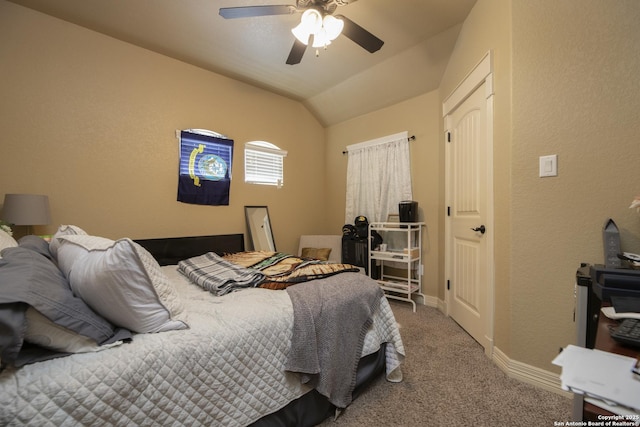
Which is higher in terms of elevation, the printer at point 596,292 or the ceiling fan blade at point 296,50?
the ceiling fan blade at point 296,50

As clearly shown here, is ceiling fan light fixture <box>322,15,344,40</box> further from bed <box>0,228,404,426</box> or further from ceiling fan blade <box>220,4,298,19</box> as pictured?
bed <box>0,228,404,426</box>

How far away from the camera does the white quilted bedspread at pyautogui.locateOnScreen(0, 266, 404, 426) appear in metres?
0.77

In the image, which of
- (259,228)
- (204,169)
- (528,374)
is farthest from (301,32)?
(528,374)

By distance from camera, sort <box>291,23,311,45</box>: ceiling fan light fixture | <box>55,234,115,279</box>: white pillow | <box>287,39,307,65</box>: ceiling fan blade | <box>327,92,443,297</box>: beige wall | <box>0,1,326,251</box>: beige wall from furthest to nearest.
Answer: <box>327,92,443,297</box>: beige wall
<box>0,1,326,251</box>: beige wall
<box>287,39,307,65</box>: ceiling fan blade
<box>291,23,311,45</box>: ceiling fan light fixture
<box>55,234,115,279</box>: white pillow

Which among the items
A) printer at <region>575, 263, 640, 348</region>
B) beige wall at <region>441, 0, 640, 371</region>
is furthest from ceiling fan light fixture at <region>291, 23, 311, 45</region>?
printer at <region>575, 263, 640, 348</region>

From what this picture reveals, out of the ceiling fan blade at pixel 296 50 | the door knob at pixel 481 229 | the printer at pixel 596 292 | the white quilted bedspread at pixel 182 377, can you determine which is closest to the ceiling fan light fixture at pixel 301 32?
the ceiling fan blade at pixel 296 50

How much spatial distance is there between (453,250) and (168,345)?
2.65m

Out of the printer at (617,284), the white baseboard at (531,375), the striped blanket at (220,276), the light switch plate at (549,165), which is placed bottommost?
the white baseboard at (531,375)

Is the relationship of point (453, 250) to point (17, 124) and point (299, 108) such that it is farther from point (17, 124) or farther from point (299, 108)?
point (17, 124)

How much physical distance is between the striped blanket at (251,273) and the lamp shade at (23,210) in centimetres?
108

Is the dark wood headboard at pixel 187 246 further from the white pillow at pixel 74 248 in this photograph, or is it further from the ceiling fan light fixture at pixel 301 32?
the ceiling fan light fixture at pixel 301 32

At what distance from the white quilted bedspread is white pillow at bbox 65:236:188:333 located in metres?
0.07

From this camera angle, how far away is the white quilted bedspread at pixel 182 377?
765 millimetres

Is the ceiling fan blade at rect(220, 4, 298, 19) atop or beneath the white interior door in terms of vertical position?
atop
